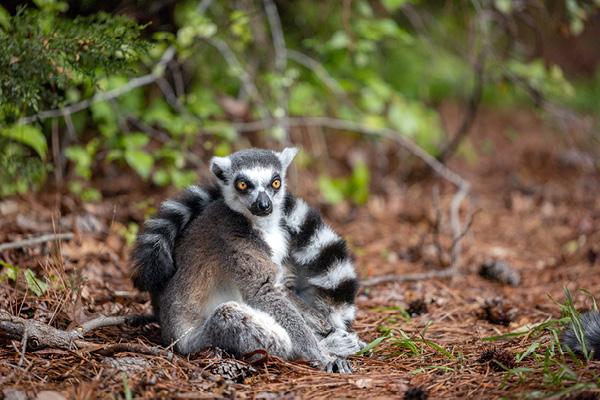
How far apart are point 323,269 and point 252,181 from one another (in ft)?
2.60

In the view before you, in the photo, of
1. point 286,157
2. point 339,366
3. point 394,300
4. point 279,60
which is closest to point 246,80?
point 279,60

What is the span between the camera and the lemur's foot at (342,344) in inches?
161

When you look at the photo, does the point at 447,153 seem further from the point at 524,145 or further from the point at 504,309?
the point at 504,309

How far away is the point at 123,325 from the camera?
4.42 metres

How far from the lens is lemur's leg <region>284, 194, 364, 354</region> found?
4203 millimetres

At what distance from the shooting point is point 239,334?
3803mm

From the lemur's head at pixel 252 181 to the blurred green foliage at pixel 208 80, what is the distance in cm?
100

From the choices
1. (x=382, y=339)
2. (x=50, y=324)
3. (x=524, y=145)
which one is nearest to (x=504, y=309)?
(x=382, y=339)

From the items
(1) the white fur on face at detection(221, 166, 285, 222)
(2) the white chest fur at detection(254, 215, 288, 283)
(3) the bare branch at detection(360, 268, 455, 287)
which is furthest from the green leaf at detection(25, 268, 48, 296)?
(3) the bare branch at detection(360, 268, 455, 287)

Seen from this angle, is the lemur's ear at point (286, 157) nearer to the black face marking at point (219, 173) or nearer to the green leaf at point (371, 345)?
the black face marking at point (219, 173)

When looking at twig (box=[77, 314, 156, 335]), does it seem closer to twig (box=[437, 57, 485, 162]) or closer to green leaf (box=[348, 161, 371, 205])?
green leaf (box=[348, 161, 371, 205])

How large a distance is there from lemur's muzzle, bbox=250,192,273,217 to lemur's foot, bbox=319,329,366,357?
930 millimetres

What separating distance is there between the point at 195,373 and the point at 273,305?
2.36 feet

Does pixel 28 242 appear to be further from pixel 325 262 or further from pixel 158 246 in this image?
pixel 325 262
